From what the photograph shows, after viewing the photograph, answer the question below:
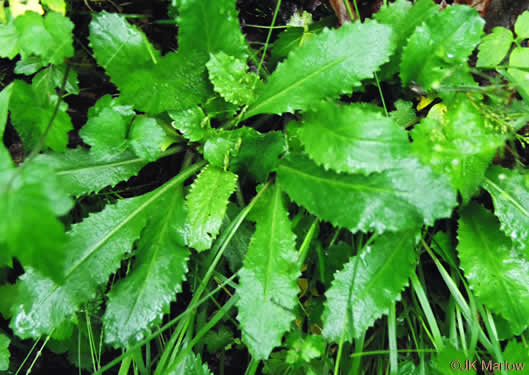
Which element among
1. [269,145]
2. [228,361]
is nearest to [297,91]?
[269,145]

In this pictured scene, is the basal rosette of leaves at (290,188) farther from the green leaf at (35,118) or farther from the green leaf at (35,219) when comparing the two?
the green leaf at (35,219)

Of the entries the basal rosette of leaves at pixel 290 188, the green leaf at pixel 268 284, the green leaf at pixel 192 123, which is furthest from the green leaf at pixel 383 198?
the green leaf at pixel 192 123

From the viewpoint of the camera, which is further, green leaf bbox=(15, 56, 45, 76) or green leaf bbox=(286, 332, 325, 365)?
green leaf bbox=(15, 56, 45, 76)

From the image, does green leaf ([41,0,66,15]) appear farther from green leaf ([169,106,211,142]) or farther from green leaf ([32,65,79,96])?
green leaf ([169,106,211,142])

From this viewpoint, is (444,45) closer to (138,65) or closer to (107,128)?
(138,65)

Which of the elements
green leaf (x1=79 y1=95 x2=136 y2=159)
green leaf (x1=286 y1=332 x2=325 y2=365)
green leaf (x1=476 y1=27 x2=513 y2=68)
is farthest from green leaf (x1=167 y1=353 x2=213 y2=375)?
green leaf (x1=476 y1=27 x2=513 y2=68)

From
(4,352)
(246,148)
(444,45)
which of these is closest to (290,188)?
(246,148)
